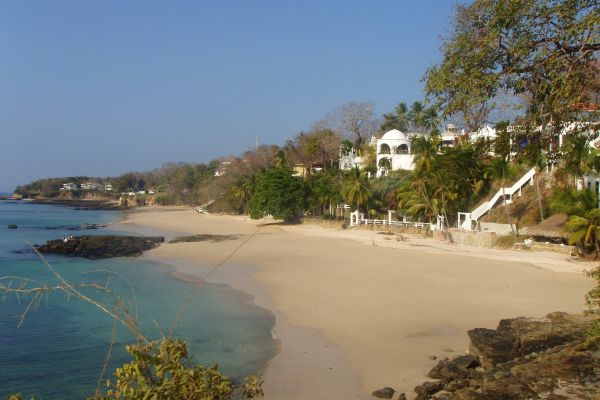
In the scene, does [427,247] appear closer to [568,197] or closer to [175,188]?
[568,197]

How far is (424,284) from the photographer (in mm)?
17969

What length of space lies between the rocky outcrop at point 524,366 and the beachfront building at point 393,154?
113 ft

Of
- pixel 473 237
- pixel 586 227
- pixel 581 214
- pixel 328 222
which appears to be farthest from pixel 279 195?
pixel 586 227

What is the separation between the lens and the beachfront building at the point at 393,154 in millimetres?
45188

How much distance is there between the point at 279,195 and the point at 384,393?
3403 cm

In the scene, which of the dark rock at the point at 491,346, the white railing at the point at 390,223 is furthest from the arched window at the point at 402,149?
the dark rock at the point at 491,346

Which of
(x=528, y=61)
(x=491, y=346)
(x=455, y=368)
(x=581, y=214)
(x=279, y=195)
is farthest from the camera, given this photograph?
(x=279, y=195)

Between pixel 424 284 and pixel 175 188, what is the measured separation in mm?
78556

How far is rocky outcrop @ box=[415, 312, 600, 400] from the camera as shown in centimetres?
680

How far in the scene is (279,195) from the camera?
139 feet

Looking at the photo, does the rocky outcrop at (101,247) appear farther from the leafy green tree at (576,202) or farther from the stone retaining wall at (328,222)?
the leafy green tree at (576,202)

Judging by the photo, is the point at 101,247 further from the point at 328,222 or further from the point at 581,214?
the point at 581,214

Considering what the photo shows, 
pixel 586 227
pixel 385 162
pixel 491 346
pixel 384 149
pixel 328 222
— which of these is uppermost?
pixel 384 149

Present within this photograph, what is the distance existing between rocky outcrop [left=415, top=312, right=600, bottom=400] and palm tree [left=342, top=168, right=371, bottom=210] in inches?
1059
